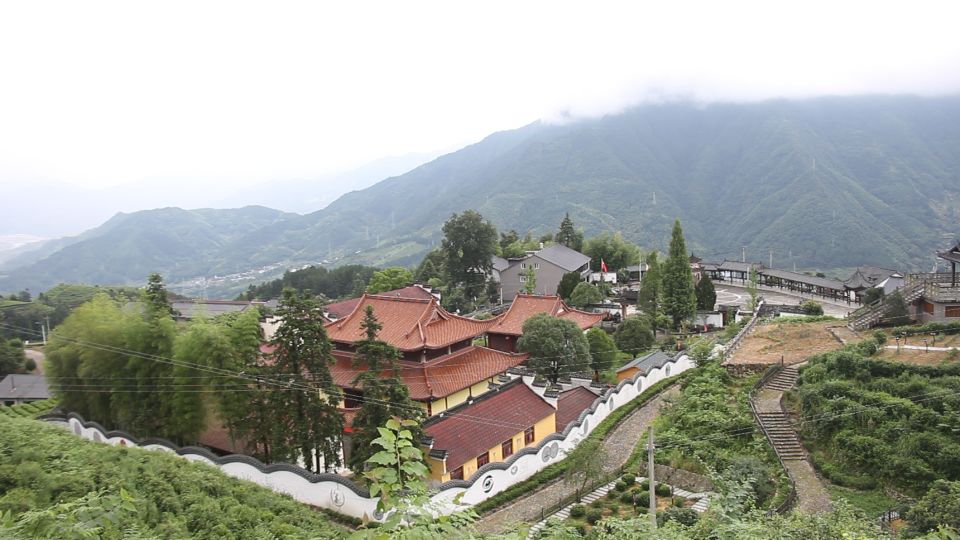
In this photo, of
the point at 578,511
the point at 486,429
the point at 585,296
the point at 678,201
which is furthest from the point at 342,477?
the point at 678,201

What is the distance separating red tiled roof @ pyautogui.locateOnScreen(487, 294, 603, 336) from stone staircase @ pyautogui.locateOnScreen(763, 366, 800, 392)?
8429 mm

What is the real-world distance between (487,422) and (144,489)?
972cm

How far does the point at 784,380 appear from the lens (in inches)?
793

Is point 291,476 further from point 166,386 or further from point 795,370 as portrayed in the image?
point 795,370

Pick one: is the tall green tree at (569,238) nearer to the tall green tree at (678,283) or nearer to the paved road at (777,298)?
the paved road at (777,298)

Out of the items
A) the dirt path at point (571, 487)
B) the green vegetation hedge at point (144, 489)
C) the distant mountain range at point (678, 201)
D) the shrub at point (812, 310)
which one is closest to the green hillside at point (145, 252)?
the distant mountain range at point (678, 201)

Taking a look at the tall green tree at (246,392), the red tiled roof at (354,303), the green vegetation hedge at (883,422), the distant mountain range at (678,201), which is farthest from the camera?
the distant mountain range at (678,201)

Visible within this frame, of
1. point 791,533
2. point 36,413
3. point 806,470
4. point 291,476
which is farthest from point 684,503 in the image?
point 36,413

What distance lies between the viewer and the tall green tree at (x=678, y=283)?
107ft

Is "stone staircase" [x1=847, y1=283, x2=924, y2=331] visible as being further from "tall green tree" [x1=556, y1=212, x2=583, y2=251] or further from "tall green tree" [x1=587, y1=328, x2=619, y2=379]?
"tall green tree" [x1=556, y1=212, x2=583, y2=251]

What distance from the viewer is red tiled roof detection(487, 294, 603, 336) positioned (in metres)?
26.9

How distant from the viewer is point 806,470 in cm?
1505

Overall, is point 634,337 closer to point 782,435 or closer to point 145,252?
point 782,435

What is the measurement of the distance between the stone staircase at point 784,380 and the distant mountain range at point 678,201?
61740 mm
